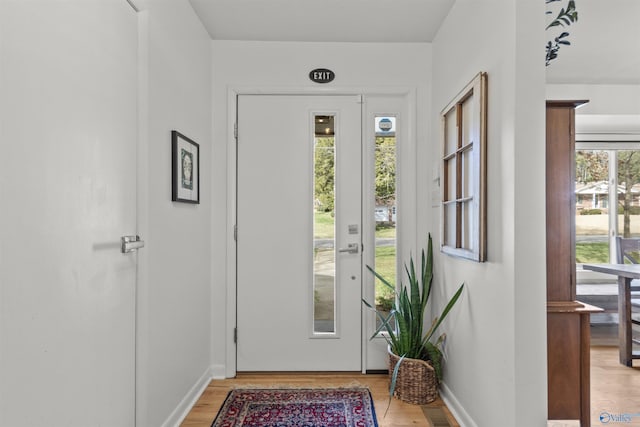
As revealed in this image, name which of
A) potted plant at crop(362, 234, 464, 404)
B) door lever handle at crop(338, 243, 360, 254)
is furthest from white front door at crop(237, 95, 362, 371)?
potted plant at crop(362, 234, 464, 404)

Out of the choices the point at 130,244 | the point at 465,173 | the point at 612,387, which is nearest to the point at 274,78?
the point at 465,173

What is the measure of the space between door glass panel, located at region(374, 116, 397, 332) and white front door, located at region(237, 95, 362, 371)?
0.47 ft

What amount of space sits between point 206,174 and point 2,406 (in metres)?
1.86

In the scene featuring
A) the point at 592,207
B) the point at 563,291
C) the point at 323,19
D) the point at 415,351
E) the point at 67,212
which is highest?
the point at 323,19

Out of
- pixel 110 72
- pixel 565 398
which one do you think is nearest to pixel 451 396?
pixel 565 398

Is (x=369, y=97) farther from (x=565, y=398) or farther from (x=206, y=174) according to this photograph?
(x=565, y=398)

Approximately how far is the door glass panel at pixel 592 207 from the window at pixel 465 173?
2828mm

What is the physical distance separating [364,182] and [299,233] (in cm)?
60

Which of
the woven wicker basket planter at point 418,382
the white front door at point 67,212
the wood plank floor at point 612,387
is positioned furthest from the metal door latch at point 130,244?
the wood plank floor at point 612,387

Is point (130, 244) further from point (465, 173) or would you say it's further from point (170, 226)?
point (465, 173)

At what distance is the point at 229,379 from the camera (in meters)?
2.74

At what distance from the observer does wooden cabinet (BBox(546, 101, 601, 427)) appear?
5.86 ft

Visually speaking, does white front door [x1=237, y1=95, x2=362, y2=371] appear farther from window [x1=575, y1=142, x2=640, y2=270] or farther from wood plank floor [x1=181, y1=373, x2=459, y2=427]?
window [x1=575, y1=142, x2=640, y2=270]

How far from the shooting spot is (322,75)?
2.83 m
